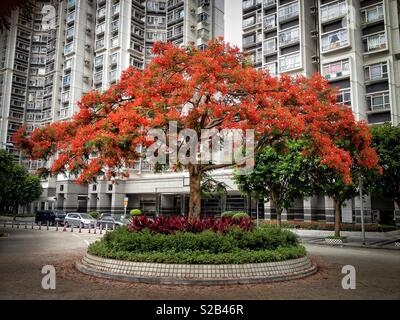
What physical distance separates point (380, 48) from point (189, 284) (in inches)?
1414

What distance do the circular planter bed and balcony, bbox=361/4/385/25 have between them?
109 ft

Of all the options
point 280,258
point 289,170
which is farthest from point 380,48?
point 280,258

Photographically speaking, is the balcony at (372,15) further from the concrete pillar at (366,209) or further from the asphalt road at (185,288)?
the asphalt road at (185,288)

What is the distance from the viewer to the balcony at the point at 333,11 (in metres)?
36.8

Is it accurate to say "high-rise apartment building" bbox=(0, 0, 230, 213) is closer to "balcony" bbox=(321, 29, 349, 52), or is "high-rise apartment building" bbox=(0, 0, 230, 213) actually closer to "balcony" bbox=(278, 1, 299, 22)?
"balcony" bbox=(278, 1, 299, 22)

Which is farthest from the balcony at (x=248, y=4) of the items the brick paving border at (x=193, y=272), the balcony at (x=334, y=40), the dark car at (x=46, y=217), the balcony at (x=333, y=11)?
the brick paving border at (x=193, y=272)

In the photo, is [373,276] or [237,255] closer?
[237,255]

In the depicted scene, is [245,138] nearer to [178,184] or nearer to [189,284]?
[189,284]

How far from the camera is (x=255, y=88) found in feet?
38.4

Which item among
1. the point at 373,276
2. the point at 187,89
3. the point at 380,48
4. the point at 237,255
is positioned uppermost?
the point at 380,48

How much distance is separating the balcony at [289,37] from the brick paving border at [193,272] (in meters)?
35.7

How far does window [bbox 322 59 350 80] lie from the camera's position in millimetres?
36219

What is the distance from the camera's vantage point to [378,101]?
35.8 m

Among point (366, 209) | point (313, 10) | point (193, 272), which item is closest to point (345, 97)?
point (366, 209)
